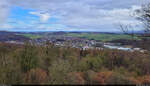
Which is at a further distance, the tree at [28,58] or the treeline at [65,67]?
the tree at [28,58]

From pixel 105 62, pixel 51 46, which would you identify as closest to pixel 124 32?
pixel 51 46

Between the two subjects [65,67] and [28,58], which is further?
[28,58]

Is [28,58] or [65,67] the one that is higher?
[65,67]

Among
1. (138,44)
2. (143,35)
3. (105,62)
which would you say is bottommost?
(105,62)

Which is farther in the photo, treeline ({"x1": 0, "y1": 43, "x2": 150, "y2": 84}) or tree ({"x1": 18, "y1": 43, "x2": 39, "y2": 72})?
tree ({"x1": 18, "y1": 43, "x2": 39, "y2": 72})

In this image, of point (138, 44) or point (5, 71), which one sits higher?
point (138, 44)

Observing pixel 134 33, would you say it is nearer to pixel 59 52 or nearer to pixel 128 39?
pixel 128 39

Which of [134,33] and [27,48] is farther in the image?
[27,48]

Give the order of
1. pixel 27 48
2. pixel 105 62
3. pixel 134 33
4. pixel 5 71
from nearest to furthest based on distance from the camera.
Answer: pixel 134 33 < pixel 5 71 < pixel 27 48 < pixel 105 62
